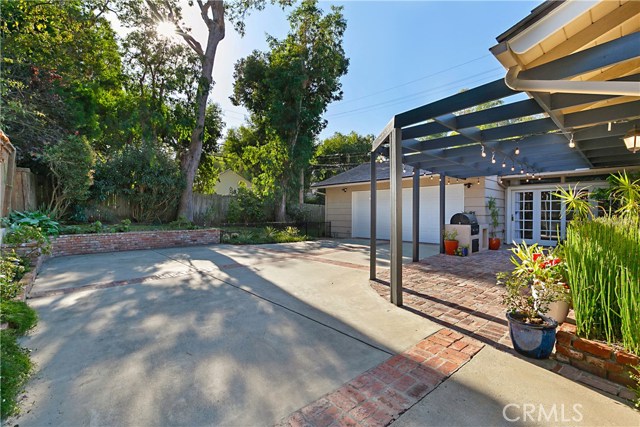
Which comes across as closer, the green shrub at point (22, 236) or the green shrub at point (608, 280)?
the green shrub at point (608, 280)

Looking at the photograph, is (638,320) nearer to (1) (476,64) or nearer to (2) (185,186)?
(2) (185,186)

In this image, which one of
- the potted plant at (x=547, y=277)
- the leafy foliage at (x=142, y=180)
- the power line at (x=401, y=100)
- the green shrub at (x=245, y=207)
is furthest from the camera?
the power line at (x=401, y=100)

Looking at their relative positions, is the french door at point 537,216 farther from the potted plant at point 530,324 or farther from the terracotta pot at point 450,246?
the potted plant at point 530,324

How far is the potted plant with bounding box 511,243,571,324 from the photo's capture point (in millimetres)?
2617

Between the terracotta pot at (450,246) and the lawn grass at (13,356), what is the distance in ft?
27.6

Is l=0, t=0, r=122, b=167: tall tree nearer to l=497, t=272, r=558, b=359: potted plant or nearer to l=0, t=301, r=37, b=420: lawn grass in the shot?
l=0, t=301, r=37, b=420: lawn grass

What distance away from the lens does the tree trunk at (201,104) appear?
1170cm

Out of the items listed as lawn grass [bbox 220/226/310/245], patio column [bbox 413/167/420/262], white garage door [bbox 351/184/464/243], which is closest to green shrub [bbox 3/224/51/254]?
lawn grass [bbox 220/226/310/245]

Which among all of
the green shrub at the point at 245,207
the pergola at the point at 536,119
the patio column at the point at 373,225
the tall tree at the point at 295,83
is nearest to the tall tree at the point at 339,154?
the tall tree at the point at 295,83

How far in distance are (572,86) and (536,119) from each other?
2.57 meters

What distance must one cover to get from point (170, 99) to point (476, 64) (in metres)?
15.9

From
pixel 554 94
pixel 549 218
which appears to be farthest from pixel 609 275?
pixel 549 218

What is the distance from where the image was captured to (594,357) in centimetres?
226

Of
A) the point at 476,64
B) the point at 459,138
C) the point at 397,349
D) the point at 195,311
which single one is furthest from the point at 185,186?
the point at 476,64
